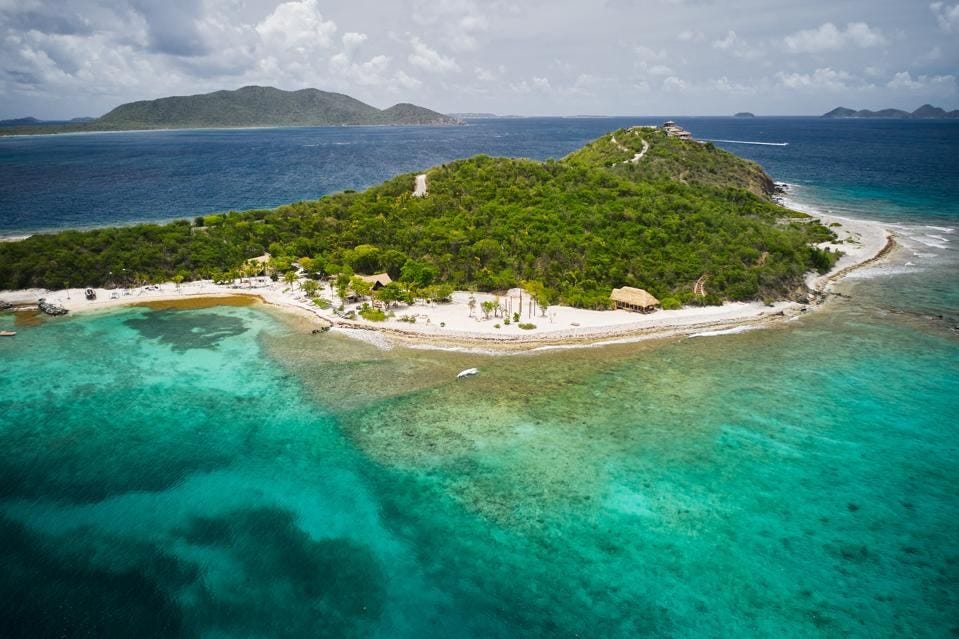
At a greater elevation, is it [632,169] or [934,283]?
[632,169]

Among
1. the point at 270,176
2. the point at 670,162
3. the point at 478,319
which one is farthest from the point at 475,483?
the point at 270,176

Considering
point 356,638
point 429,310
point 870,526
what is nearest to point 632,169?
point 429,310

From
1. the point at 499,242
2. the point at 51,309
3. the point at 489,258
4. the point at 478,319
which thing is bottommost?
the point at 478,319

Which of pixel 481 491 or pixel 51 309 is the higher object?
pixel 51 309

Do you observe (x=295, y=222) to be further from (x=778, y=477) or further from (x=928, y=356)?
(x=928, y=356)

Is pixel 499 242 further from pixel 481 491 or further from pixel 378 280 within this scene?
pixel 481 491
